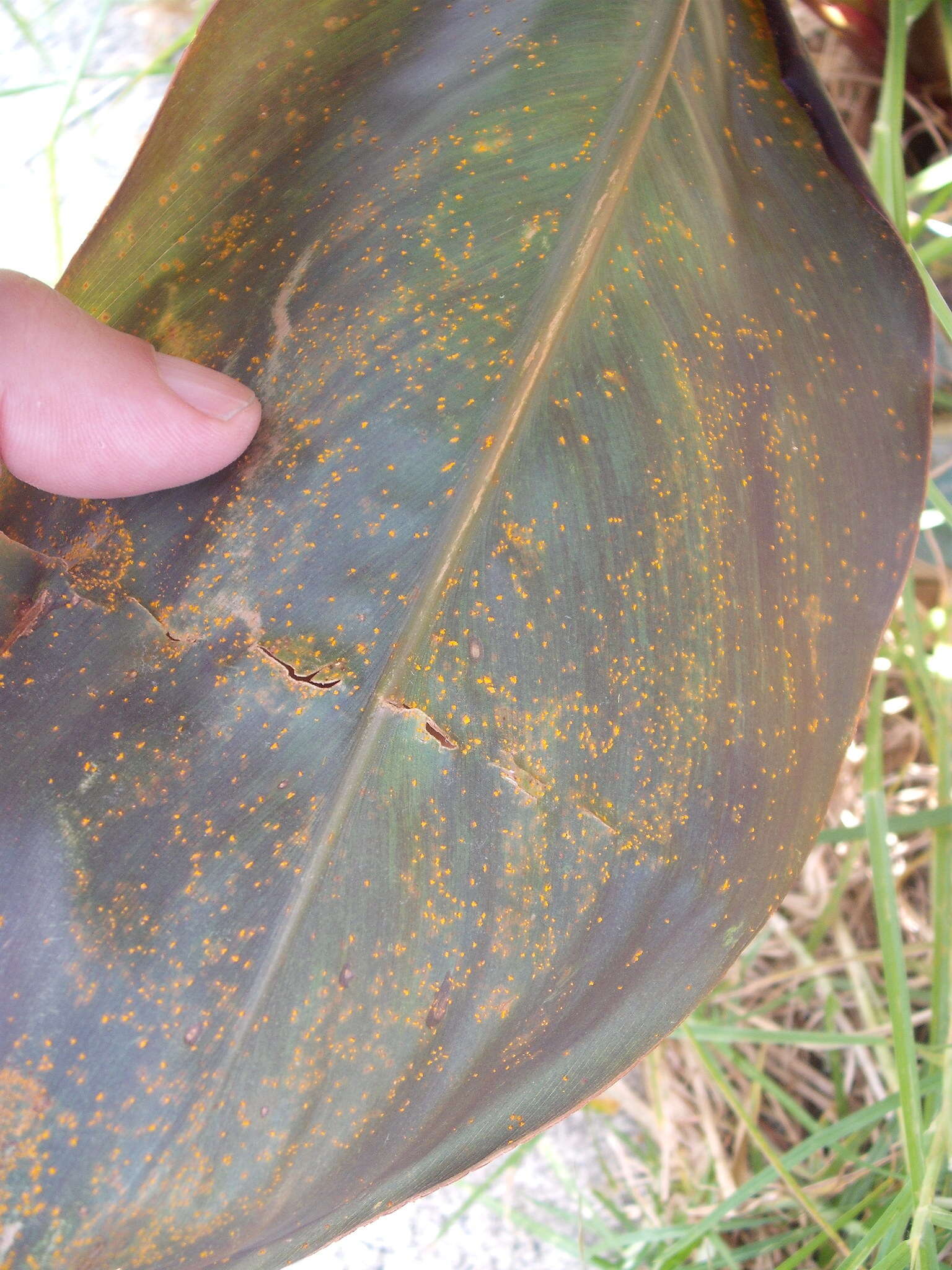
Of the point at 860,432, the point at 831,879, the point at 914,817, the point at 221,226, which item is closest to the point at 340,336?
the point at 221,226

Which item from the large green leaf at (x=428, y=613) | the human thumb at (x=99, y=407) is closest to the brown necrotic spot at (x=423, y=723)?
the large green leaf at (x=428, y=613)

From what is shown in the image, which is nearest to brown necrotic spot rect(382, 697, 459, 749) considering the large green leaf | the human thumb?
the large green leaf

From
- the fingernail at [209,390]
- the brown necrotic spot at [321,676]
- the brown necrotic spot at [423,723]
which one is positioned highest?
the fingernail at [209,390]

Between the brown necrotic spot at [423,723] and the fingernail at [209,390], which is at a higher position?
the fingernail at [209,390]

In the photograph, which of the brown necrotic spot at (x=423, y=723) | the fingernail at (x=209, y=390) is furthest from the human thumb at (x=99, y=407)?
the brown necrotic spot at (x=423, y=723)

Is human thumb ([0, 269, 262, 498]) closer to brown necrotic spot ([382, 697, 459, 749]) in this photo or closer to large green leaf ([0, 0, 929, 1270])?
large green leaf ([0, 0, 929, 1270])

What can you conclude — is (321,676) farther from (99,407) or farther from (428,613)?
(99,407)

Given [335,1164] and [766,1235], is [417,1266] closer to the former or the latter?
[766,1235]

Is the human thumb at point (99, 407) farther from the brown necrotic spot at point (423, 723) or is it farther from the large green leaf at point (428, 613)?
the brown necrotic spot at point (423, 723)
